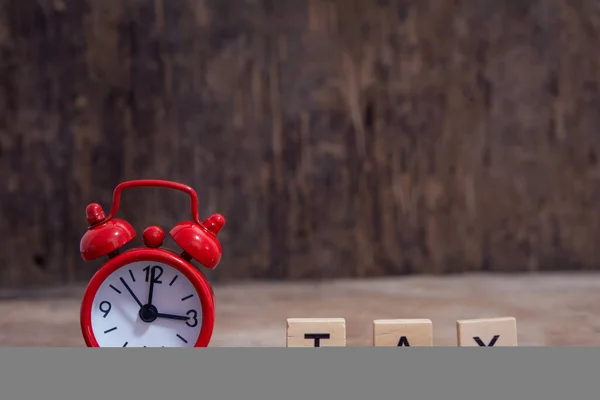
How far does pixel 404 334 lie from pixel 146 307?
27 centimetres

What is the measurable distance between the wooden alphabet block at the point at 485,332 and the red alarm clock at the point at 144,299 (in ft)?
0.85

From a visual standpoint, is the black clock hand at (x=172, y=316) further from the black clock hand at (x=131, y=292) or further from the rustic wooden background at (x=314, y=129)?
the rustic wooden background at (x=314, y=129)

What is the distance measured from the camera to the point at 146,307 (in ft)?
2.04

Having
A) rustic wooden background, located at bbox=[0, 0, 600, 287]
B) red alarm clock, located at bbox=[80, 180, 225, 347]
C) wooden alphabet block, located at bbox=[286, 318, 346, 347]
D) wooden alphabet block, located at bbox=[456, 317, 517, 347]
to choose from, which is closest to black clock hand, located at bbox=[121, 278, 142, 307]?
red alarm clock, located at bbox=[80, 180, 225, 347]

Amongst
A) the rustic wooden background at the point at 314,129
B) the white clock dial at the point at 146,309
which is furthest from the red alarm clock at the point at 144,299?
the rustic wooden background at the point at 314,129

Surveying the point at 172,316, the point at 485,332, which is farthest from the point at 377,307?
the point at 172,316

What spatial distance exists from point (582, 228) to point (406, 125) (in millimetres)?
407

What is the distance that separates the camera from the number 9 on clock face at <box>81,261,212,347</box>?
24.5 inches

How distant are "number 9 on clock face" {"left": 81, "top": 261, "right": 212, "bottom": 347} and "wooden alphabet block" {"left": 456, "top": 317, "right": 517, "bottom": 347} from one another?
0.86 ft

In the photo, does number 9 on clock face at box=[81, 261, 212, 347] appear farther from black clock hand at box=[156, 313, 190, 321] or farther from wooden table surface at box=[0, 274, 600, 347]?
wooden table surface at box=[0, 274, 600, 347]

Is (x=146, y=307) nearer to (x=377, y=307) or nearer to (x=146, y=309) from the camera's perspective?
(x=146, y=309)

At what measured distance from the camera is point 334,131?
47.1 inches

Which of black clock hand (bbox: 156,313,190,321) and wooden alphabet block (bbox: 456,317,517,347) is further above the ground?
black clock hand (bbox: 156,313,190,321)

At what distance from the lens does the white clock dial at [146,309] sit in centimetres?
62
